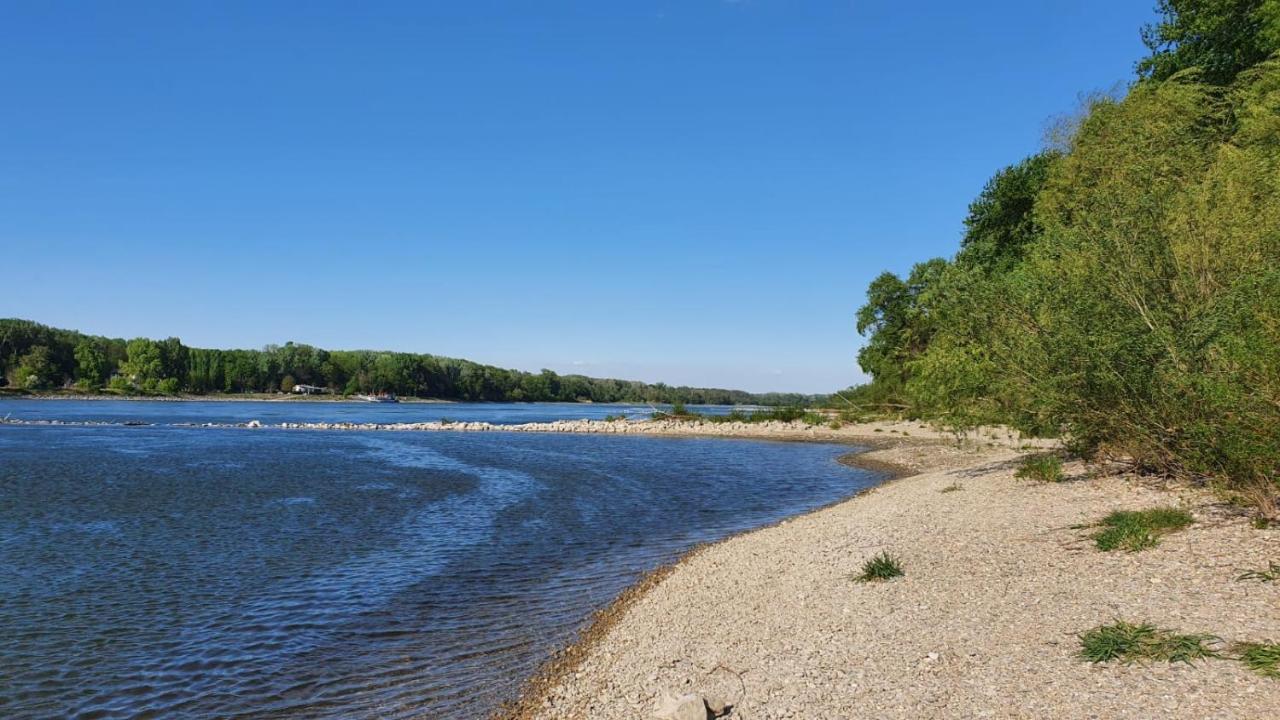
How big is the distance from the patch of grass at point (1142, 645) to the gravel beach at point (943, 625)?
149mm

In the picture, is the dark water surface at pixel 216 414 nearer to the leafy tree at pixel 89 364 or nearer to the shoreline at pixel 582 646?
the leafy tree at pixel 89 364

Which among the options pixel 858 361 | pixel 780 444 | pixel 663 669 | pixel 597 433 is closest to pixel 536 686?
pixel 663 669

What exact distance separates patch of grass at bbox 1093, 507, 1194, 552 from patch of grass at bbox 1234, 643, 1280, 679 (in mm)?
5222

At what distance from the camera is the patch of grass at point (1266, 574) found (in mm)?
10352

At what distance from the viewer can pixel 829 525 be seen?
68.1ft

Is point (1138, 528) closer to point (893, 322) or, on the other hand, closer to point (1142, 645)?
point (1142, 645)

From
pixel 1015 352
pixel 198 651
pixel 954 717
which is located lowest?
pixel 198 651

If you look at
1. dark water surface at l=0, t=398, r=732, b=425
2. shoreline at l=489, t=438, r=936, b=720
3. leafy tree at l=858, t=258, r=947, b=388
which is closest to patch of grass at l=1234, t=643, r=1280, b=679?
shoreline at l=489, t=438, r=936, b=720

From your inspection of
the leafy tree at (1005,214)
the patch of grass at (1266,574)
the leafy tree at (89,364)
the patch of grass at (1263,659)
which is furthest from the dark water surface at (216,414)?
the patch of grass at (1263,659)

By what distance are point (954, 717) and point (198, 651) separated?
12.2 metres

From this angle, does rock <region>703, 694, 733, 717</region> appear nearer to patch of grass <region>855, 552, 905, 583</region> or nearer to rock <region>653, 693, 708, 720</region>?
rock <region>653, 693, 708, 720</region>

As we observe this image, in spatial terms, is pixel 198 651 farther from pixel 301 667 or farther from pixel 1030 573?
pixel 1030 573

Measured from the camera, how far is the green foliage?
34.1m

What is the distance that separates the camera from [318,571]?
734 inches
